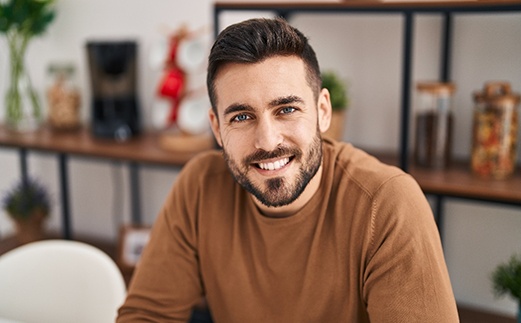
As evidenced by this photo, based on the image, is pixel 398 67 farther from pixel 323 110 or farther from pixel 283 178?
pixel 283 178

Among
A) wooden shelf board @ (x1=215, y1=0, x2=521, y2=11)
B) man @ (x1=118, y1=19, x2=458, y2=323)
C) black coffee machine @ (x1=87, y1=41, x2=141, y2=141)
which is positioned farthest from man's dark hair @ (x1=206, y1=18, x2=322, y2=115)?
black coffee machine @ (x1=87, y1=41, x2=141, y2=141)

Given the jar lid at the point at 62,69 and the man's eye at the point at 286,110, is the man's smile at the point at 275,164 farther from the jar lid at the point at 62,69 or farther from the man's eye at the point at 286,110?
the jar lid at the point at 62,69

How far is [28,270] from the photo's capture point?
1536 millimetres

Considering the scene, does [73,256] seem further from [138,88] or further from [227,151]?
[138,88]

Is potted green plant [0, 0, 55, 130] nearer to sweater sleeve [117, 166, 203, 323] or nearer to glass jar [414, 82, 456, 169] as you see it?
sweater sleeve [117, 166, 203, 323]

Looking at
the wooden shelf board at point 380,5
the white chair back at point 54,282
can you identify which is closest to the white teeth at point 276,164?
the white chair back at point 54,282

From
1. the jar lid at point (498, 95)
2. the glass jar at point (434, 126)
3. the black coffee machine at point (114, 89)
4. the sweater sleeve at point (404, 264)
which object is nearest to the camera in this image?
the sweater sleeve at point (404, 264)

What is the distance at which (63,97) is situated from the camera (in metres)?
2.49

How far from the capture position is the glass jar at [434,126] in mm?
1757

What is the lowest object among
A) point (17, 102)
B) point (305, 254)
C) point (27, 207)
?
point (27, 207)

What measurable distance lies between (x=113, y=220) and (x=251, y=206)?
4.93ft

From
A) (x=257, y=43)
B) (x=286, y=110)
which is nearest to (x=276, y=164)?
(x=286, y=110)

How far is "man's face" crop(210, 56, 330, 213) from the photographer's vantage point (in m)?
1.18

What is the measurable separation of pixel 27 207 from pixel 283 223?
1.60 meters
